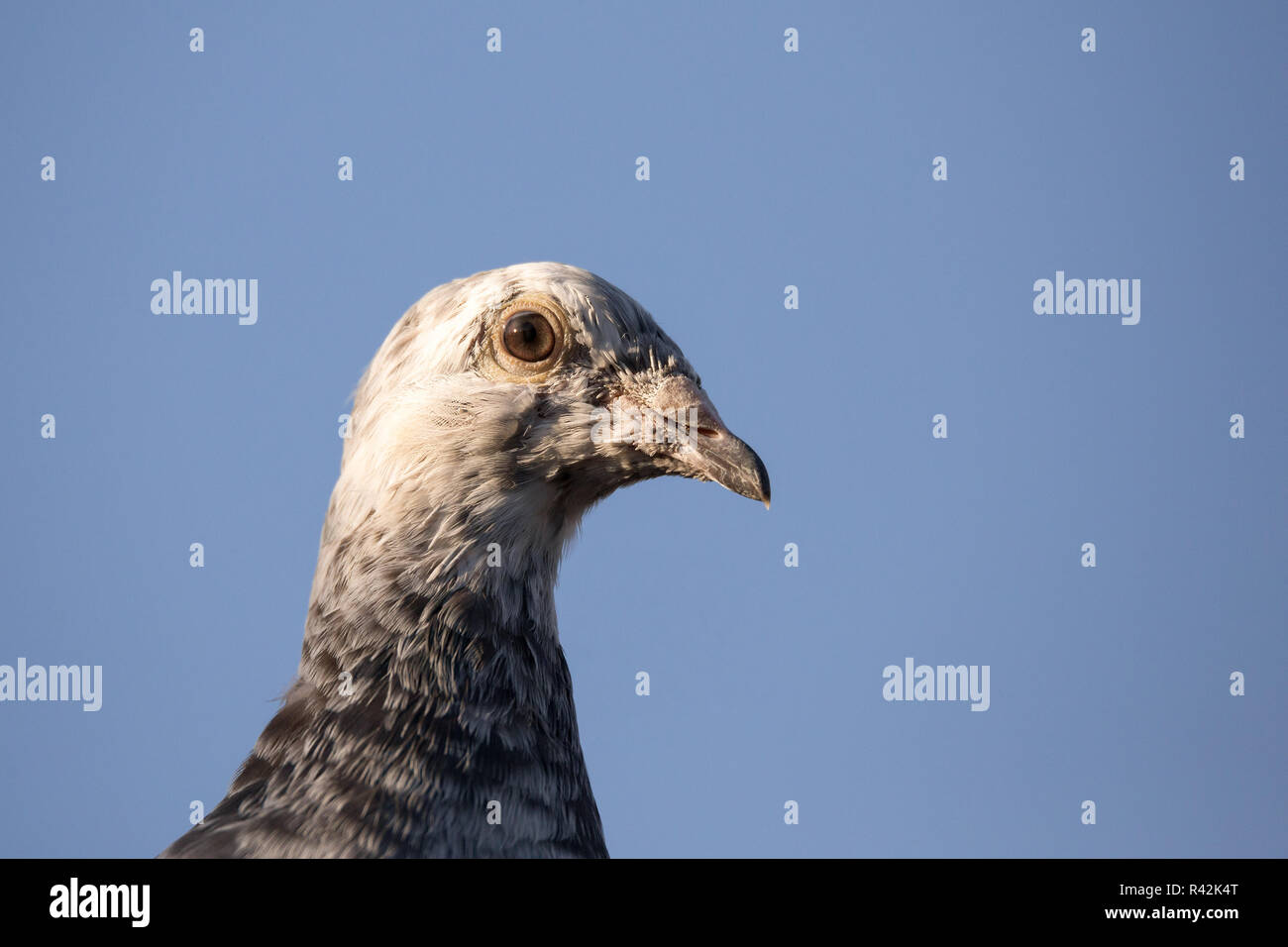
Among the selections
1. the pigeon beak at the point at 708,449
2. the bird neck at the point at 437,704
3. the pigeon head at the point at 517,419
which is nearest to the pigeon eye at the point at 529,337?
the pigeon head at the point at 517,419

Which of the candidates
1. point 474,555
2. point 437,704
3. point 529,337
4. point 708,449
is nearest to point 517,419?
point 529,337

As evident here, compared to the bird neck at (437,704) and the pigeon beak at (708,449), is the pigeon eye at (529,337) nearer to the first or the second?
the pigeon beak at (708,449)

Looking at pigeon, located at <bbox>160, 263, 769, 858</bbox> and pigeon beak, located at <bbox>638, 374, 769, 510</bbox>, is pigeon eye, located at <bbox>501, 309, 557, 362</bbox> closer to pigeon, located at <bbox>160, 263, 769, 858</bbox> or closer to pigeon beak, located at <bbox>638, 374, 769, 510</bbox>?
pigeon, located at <bbox>160, 263, 769, 858</bbox>

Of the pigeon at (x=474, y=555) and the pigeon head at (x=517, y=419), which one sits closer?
the pigeon at (x=474, y=555)

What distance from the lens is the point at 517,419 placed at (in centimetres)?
483

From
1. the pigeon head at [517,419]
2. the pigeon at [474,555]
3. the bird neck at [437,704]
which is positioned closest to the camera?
the bird neck at [437,704]

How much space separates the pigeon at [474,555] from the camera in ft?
14.9

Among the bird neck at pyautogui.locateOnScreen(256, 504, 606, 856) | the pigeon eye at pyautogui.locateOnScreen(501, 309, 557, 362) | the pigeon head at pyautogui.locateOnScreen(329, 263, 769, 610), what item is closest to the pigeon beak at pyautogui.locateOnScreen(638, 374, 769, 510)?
the pigeon head at pyautogui.locateOnScreen(329, 263, 769, 610)

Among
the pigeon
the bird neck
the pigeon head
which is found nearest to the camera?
the bird neck

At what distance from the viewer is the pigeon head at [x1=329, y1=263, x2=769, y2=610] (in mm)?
4828

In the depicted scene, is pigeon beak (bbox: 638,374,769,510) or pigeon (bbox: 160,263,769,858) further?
pigeon beak (bbox: 638,374,769,510)
